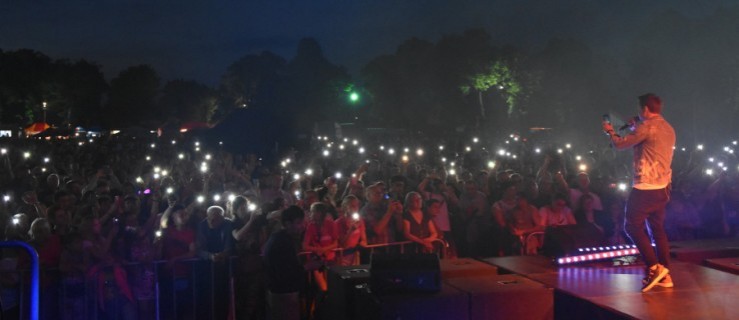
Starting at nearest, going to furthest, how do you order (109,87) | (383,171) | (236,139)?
(383,171) < (236,139) < (109,87)

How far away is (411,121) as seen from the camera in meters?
56.0

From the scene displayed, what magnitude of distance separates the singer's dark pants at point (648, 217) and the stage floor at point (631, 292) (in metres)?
0.28

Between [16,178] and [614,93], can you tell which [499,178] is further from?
[614,93]

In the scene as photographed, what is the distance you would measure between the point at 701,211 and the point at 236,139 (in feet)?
37.1

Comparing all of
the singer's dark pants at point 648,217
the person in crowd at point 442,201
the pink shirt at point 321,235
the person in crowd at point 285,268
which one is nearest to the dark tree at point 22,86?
the person in crowd at point 442,201

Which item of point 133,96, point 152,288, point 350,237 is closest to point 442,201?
Answer: point 350,237

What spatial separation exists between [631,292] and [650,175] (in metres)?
0.99

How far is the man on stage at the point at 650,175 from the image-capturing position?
5246mm

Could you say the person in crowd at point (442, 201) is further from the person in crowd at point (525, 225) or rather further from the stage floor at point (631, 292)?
the stage floor at point (631, 292)

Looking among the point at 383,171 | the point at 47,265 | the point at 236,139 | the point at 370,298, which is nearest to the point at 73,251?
the point at 47,265

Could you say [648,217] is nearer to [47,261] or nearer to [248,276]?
[248,276]

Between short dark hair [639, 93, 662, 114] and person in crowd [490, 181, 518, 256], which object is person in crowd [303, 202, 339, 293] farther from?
short dark hair [639, 93, 662, 114]

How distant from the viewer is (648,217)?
546 cm

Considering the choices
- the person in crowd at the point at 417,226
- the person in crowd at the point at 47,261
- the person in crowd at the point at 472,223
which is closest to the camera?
the person in crowd at the point at 47,261
